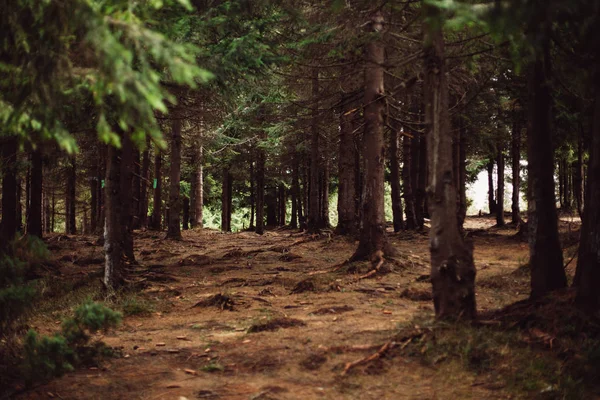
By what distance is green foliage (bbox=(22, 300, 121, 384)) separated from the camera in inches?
190

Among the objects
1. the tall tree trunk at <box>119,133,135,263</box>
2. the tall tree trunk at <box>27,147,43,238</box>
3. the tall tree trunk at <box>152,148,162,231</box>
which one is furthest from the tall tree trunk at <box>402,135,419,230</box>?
the tall tree trunk at <box>27,147,43,238</box>

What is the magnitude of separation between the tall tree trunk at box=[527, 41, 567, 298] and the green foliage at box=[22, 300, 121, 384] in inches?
222

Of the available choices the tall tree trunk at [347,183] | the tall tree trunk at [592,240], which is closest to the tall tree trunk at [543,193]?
the tall tree trunk at [592,240]

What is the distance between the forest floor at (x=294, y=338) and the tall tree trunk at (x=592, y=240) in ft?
2.52

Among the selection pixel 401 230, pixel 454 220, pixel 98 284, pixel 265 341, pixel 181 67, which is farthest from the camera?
pixel 401 230

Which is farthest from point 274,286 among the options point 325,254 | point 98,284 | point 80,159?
point 80,159

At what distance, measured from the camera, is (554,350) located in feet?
18.7

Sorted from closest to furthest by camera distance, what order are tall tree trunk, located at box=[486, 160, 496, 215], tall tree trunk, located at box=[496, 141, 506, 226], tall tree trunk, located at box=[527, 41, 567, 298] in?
tall tree trunk, located at box=[527, 41, 567, 298] → tall tree trunk, located at box=[496, 141, 506, 226] → tall tree trunk, located at box=[486, 160, 496, 215]

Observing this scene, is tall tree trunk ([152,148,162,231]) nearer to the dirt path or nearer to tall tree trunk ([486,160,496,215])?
the dirt path

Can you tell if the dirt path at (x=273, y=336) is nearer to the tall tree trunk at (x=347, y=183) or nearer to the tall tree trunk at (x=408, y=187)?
the tall tree trunk at (x=347, y=183)

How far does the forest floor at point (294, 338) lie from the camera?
530 cm

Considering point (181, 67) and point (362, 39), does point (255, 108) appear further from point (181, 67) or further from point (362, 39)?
point (181, 67)

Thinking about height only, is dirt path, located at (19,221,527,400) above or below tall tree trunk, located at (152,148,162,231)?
below

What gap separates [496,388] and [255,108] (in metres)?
18.6
